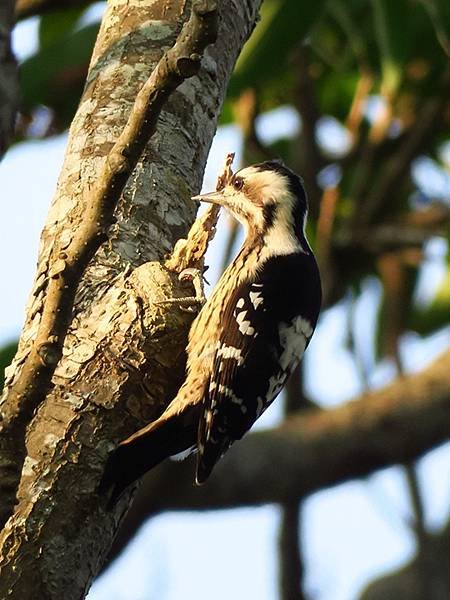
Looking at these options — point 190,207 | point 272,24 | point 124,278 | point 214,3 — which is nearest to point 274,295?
point 190,207

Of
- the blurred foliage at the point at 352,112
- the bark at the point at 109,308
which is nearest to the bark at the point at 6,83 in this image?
the bark at the point at 109,308

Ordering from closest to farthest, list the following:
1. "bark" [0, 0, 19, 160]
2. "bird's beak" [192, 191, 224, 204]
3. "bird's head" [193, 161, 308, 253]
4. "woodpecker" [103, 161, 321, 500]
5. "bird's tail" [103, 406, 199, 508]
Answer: "bird's tail" [103, 406, 199, 508] < "bark" [0, 0, 19, 160] < "woodpecker" [103, 161, 321, 500] < "bird's beak" [192, 191, 224, 204] < "bird's head" [193, 161, 308, 253]

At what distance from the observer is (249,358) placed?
341 centimetres

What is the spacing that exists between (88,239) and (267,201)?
1901 mm

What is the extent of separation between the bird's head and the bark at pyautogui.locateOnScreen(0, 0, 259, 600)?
2.25ft

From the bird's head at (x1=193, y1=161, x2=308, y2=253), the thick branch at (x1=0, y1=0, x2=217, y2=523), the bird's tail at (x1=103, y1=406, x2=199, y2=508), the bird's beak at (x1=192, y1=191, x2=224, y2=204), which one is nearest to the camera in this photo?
the thick branch at (x1=0, y1=0, x2=217, y2=523)

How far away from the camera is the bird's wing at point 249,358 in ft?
10.7

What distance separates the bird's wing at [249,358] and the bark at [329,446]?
1.88 m

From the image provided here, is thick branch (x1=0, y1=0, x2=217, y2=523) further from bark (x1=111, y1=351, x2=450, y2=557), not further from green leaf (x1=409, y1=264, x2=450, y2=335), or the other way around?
green leaf (x1=409, y1=264, x2=450, y2=335)

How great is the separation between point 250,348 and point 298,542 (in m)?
2.44

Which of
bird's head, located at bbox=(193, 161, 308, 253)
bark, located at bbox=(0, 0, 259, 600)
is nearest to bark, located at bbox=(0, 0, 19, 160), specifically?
bark, located at bbox=(0, 0, 259, 600)

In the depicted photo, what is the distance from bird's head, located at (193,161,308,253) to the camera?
4086 millimetres

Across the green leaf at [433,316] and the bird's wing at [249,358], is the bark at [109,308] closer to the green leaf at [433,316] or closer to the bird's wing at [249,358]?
the bird's wing at [249,358]

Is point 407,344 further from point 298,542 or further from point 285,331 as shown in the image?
point 285,331
